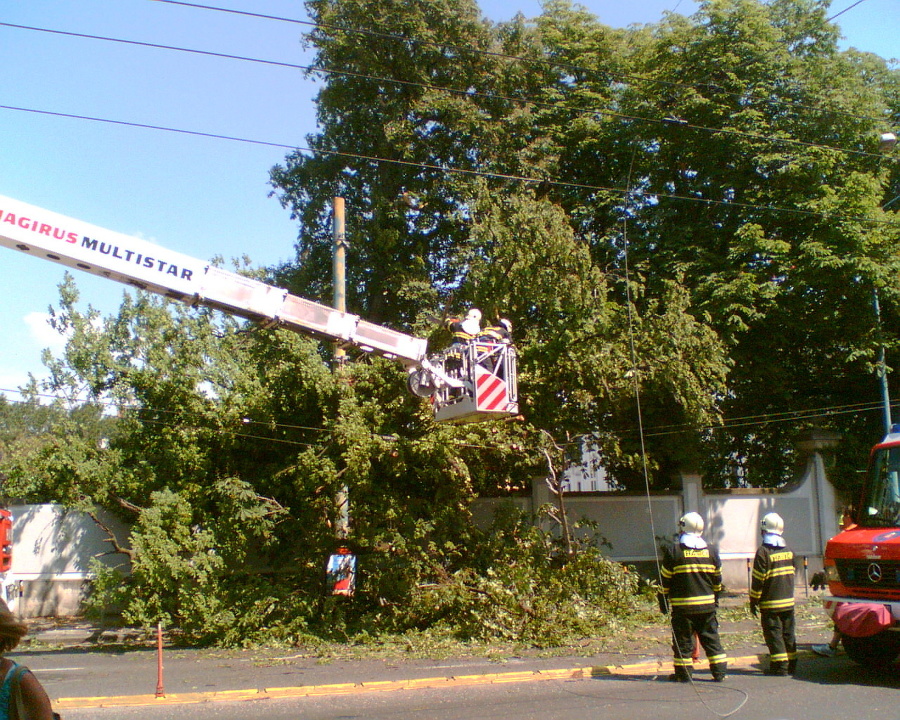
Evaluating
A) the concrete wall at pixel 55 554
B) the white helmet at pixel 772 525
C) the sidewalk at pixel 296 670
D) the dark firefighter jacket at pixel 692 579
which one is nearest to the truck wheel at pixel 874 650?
the sidewalk at pixel 296 670

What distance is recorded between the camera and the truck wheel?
8.58 meters

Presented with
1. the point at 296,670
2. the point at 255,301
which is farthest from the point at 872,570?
the point at 255,301

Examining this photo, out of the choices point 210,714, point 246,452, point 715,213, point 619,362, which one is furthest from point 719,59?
point 210,714

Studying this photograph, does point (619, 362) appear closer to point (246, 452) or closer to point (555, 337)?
point (555, 337)

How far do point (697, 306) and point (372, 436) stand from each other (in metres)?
7.40

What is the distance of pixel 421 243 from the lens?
20.5 meters

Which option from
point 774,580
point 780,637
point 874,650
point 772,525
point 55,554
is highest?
point 772,525

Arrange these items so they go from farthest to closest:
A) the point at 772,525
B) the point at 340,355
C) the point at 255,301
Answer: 1. the point at 340,355
2. the point at 255,301
3. the point at 772,525

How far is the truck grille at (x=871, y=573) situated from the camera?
316 inches

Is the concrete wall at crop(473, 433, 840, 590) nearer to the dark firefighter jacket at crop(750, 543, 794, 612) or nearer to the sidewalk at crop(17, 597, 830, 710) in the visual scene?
the sidewalk at crop(17, 597, 830, 710)

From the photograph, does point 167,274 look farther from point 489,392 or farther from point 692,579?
point 692,579

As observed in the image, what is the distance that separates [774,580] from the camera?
8.38m

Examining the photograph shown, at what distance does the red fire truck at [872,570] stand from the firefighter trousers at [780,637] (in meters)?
0.49

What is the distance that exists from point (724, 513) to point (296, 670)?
10.2 metres
